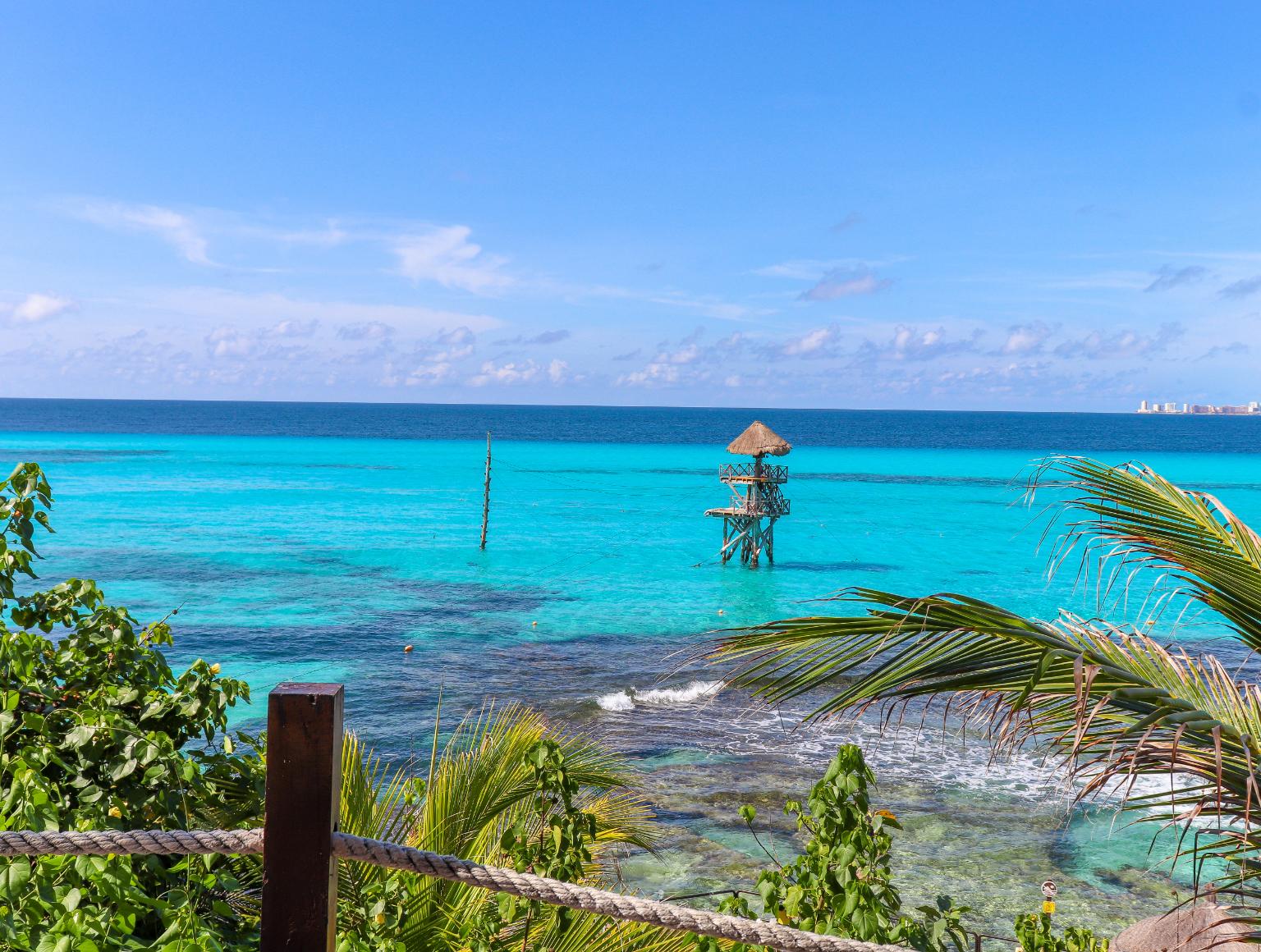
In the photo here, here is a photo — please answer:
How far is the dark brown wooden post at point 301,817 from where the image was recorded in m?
1.82

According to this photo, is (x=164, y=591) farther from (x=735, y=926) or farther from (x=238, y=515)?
(x=735, y=926)

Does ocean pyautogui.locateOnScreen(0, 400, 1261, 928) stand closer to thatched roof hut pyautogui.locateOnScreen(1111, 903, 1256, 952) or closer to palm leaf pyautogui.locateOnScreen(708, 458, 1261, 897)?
palm leaf pyautogui.locateOnScreen(708, 458, 1261, 897)

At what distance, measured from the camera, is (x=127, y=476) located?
60.6 m

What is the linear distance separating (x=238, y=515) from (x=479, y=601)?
866 inches

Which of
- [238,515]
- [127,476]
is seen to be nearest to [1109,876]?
[238,515]

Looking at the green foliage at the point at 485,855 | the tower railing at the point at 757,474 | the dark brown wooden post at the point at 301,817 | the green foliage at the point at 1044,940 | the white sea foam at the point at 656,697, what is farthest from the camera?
the tower railing at the point at 757,474

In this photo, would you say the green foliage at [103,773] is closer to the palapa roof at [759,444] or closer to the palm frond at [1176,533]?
the palm frond at [1176,533]

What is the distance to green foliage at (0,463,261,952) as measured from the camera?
2.39m

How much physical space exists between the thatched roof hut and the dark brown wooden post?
4.62 m

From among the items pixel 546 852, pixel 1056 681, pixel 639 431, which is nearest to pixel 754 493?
pixel 546 852

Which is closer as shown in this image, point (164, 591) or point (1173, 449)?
point (164, 591)

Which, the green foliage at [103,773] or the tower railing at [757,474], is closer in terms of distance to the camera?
the green foliage at [103,773]

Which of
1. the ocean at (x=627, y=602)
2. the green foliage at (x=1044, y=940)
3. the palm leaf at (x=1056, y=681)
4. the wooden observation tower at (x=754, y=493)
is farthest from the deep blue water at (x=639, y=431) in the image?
the palm leaf at (x=1056, y=681)

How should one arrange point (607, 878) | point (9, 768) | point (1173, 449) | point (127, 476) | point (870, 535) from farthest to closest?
1. point (1173, 449)
2. point (127, 476)
3. point (870, 535)
4. point (607, 878)
5. point (9, 768)
